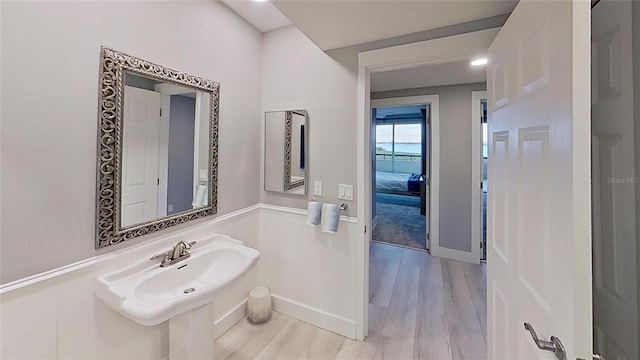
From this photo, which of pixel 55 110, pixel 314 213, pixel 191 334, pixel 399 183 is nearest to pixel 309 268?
pixel 314 213

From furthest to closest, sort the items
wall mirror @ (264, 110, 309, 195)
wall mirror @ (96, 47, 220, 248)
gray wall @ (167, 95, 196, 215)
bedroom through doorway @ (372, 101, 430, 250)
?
bedroom through doorway @ (372, 101, 430, 250) < wall mirror @ (264, 110, 309, 195) < gray wall @ (167, 95, 196, 215) < wall mirror @ (96, 47, 220, 248)

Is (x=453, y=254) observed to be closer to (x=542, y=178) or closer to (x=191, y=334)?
(x=542, y=178)

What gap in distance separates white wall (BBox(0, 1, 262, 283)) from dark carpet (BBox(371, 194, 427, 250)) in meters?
3.96

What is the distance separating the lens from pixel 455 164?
11.5 ft

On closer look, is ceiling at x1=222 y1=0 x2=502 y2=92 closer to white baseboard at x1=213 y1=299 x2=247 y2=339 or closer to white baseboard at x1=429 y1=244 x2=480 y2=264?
white baseboard at x1=213 y1=299 x2=247 y2=339

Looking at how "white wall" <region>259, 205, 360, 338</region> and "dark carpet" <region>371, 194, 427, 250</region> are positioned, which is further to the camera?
"dark carpet" <region>371, 194, 427, 250</region>

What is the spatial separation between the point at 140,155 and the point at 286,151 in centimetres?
106

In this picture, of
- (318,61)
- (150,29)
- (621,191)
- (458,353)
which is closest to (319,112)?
(318,61)

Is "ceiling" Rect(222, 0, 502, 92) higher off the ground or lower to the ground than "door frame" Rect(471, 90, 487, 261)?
higher

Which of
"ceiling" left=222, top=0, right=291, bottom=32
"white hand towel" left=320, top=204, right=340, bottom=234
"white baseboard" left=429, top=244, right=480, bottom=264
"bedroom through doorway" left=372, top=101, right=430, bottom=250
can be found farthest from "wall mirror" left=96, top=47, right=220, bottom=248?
"bedroom through doorway" left=372, top=101, right=430, bottom=250

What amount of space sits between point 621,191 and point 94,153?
2.22 meters

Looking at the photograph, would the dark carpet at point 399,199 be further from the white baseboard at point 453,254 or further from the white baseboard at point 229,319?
the white baseboard at point 229,319

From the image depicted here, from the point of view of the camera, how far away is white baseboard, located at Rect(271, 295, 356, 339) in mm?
2041

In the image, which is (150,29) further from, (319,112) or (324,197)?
(324,197)
